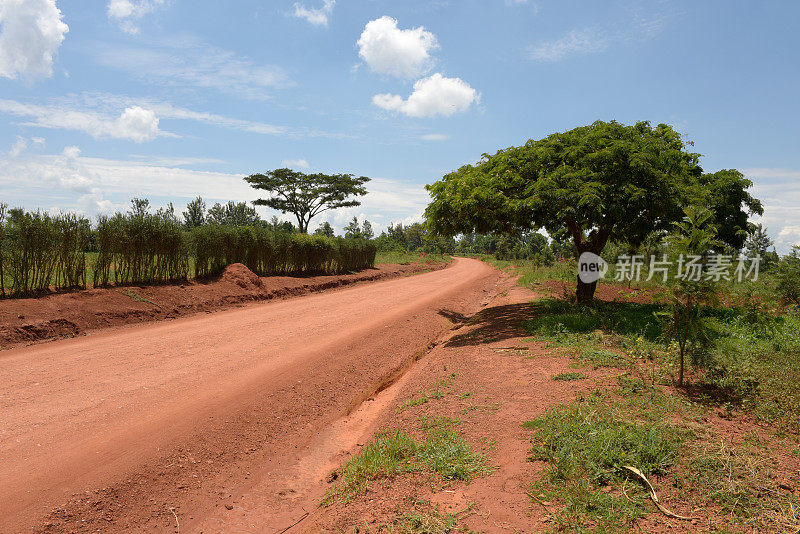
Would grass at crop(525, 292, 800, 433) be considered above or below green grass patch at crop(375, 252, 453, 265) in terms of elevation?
below

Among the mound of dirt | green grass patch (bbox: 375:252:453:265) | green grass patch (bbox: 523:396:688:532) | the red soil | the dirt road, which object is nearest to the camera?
green grass patch (bbox: 523:396:688:532)

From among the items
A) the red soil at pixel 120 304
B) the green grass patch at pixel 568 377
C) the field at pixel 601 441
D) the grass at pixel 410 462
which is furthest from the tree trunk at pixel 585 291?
the red soil at pixel 120 304

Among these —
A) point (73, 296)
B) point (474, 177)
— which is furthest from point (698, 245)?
point (73, 296)

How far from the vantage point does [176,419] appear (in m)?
5.52

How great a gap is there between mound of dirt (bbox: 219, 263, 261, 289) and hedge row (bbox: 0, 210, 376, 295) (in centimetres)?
80

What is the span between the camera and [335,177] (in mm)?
40062

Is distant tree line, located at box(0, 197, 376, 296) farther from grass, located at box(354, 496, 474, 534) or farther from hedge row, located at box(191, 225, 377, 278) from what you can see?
grass, located at box(354, 496, 474, 534)

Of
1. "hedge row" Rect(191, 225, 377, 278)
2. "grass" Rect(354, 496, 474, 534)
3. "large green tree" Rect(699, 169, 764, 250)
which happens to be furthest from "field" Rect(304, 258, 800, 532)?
"hedge row" Rect(191, 225, 377, 278)

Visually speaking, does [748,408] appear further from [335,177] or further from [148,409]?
[335,177]

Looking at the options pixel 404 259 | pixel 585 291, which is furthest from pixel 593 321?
pixel 404 259

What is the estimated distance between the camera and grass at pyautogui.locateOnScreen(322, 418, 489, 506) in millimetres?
4227

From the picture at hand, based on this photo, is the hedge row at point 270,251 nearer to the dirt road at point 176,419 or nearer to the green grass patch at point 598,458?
the dirt road at point 176,419

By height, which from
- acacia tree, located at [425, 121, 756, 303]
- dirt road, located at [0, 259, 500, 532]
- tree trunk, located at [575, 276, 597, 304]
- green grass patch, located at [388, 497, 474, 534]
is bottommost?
dirt road, located at [0, 259, 500, 532]

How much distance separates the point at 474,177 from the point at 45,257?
40.6 feet
